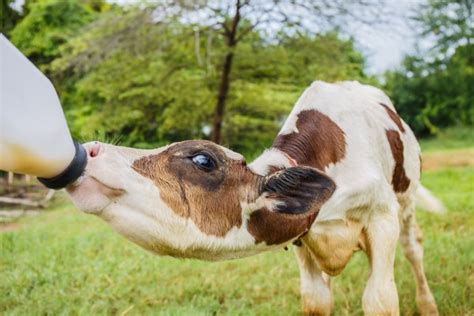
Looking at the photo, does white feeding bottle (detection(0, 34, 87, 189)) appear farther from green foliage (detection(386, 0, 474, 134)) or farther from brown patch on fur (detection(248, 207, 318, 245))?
green foliage (detection(386, 0, 474, 134))

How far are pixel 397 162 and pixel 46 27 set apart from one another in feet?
61.6

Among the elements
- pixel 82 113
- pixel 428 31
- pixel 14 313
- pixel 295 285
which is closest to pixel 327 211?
pixel 295 285

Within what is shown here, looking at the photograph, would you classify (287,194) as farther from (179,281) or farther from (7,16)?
(7,16)

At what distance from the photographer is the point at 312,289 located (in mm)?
3256

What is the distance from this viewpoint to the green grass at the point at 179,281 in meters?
3.93

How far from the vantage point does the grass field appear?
12.9 feet

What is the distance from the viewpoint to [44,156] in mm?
1597

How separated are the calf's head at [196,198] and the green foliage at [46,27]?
17188mm

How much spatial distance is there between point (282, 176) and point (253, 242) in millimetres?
298

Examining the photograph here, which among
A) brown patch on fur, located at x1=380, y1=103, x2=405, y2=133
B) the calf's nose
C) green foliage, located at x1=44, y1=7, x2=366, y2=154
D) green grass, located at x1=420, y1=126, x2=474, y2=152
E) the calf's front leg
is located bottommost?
green grass, located at x1=420, y1=126, x2=474, y2=152

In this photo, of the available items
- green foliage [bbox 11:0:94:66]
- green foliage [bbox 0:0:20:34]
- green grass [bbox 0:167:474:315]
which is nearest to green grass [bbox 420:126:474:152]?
green foliage [bbox 11:0:94:66]

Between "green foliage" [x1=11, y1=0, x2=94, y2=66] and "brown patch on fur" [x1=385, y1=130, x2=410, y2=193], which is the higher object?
"brown patch on fur" [x1=385, y1=130, x2=410, y2=193]

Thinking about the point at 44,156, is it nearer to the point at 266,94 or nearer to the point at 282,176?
the point at 282,176

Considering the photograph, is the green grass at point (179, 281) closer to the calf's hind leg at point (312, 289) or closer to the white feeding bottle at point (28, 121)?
the calf's hind leg at point (312, 289)
